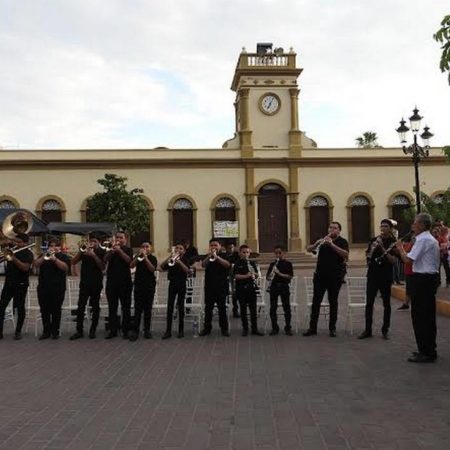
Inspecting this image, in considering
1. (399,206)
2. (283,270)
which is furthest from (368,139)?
(283,270)

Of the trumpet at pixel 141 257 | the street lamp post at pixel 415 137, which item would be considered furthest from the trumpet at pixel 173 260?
the street lamp post at pixel 415 137

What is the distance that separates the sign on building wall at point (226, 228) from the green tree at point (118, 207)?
4290mm

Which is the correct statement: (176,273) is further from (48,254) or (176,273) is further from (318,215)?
(318,215)

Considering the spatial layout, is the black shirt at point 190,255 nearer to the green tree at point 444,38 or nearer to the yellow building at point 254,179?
the green tree at point 444,38

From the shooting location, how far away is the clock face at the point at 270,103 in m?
36.2

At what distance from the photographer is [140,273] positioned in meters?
10.5

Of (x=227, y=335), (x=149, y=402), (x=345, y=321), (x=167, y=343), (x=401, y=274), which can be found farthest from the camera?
(x=401, y=274)

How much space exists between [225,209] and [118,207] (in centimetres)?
646

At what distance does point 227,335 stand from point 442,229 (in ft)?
23.9

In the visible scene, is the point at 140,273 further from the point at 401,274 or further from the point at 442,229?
the point at 401,274

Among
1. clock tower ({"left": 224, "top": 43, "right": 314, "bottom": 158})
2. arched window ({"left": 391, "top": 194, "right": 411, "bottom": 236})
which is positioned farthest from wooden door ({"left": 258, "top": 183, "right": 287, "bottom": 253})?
arched window ({"left": 391, "top": 194, "right": 411, "bottom": 236})

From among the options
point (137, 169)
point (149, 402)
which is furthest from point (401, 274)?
point (137, 169)

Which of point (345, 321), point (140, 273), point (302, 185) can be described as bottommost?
point (345, 321)

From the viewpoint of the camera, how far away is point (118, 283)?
10414 mm
